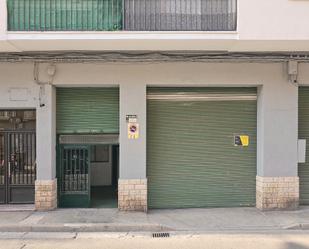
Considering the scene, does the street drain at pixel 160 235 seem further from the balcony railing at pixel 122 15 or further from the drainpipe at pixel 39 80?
the balcony railing at pixel 122 15

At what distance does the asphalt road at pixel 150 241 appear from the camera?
730 centimetres

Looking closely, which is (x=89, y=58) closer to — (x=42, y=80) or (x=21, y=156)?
(x=42, y=80)

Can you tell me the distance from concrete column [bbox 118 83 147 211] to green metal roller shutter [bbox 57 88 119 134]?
477 millimetres

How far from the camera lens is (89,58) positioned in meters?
9.62

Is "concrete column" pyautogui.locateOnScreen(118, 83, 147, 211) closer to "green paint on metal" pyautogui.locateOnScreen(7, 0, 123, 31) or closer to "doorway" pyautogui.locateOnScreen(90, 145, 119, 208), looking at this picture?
"green paint on metal" pyautogui.locateOnScreen(7, 0, 123, 31)

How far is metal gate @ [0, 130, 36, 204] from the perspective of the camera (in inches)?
401

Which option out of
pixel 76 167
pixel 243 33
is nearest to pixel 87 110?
pixel 76 167

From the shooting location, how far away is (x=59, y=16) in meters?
8.84

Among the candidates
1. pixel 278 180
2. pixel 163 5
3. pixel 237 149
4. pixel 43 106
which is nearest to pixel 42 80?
pixel 43 106

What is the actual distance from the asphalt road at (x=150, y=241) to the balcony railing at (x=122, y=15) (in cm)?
445

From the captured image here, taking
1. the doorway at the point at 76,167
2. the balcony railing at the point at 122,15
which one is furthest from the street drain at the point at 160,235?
the balcony railing at the point at 122,15

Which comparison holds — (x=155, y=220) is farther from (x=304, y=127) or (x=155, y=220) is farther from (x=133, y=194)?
(x=304, y=127)

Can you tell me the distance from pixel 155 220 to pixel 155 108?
9.53 ft

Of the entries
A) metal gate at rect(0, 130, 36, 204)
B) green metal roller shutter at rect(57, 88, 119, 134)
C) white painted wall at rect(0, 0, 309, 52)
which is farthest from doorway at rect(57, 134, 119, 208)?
white painted wall at rect(0, 0, 309, 52)
